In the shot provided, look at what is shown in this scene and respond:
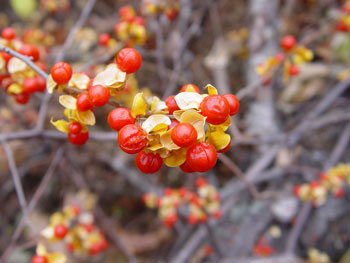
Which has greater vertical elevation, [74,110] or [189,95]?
[74,110]

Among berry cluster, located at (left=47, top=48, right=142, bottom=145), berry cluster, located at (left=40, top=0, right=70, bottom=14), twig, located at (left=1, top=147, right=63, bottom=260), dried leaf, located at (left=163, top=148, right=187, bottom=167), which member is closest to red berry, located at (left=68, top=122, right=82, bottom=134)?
berry cluster, located at (left=47, top=48, right=142, bottom=145)

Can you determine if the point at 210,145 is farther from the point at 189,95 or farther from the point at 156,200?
the point at 156,200

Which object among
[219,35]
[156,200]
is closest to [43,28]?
[219,35]

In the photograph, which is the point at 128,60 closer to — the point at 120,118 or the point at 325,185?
the point at 120,118

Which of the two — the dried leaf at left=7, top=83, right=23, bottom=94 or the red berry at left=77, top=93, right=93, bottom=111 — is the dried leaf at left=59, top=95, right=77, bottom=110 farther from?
the dried leaf at left=7, top=83, right=23, bottom=94

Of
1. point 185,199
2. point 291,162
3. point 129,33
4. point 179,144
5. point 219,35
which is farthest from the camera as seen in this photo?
point 219,35

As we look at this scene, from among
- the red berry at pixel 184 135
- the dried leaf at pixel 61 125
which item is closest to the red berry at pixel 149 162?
the red berry at pixel 184 135

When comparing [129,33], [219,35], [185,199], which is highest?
[219,35]
